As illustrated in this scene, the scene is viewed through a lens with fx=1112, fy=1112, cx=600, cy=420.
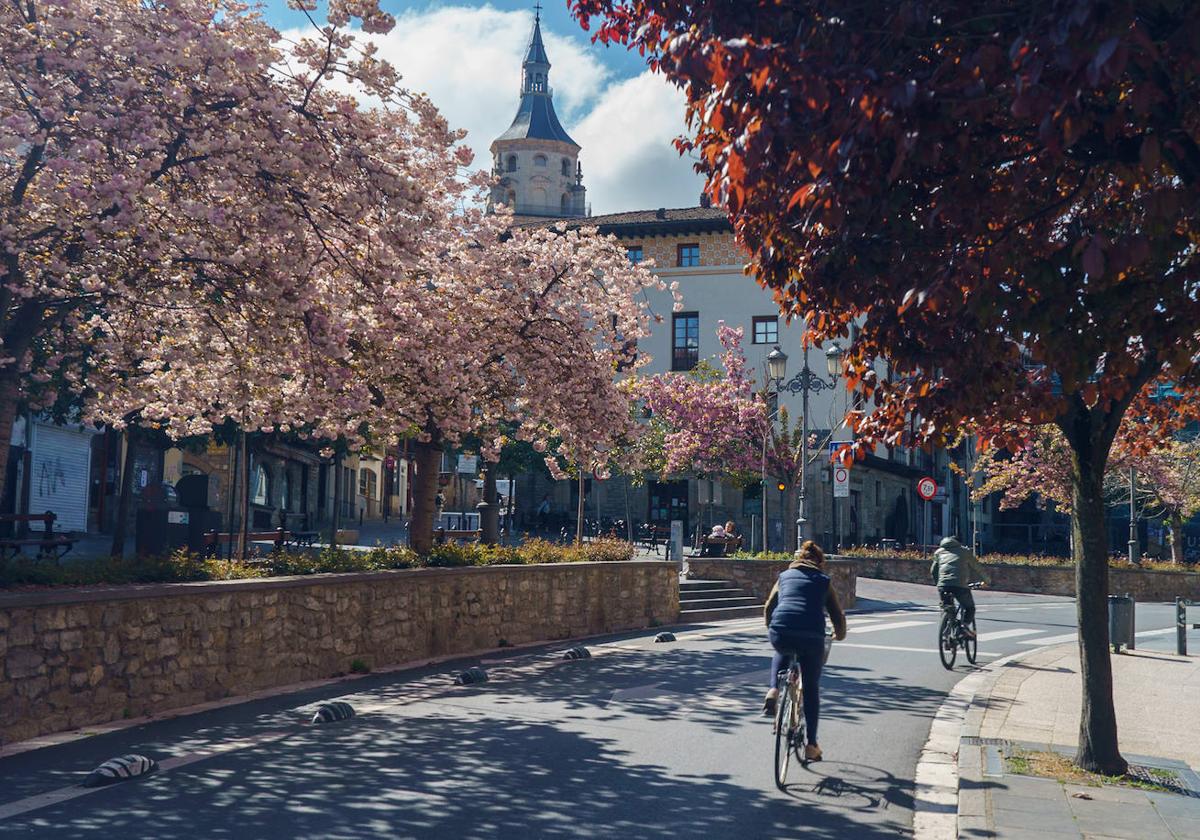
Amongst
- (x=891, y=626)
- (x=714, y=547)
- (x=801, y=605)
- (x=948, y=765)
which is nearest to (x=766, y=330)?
(x=714, y=547)

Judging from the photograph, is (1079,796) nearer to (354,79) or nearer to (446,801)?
(446,801)

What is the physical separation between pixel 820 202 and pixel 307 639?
344 inches

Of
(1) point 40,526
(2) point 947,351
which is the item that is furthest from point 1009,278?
(1) point 40,526

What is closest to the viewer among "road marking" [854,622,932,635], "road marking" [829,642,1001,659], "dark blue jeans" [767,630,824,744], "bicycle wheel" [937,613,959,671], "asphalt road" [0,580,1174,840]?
"asphalt road" [0,580,1174,840]

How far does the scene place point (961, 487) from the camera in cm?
6781

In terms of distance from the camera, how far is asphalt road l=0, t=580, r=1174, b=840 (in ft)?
20.7

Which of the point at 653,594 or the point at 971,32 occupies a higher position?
the point at 971,32

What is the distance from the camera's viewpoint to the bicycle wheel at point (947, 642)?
1498cm

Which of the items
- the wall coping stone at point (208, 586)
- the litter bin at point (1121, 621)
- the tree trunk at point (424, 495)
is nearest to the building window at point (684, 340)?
the tree trunk at point (424, 495)

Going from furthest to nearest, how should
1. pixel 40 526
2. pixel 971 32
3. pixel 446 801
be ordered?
pixel 40 526 < pixel 446 801 < pixel 971 32

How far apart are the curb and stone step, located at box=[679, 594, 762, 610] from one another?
10.7 meters

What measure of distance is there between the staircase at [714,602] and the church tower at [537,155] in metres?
82.6

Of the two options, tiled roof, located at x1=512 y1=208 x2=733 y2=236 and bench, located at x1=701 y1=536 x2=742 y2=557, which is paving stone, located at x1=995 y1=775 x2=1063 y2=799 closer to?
bench, located at x1=701 y1=536 x2=742 y2=557

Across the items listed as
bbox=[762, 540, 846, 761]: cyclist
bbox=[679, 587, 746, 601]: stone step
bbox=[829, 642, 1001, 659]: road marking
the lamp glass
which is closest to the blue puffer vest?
bbox=[762, 540, 846, 761]: cyclist
